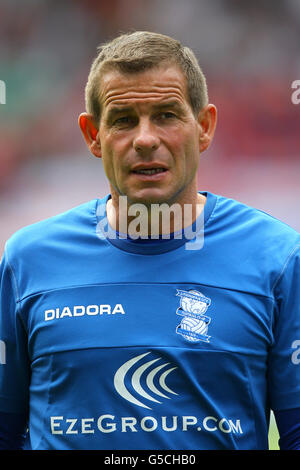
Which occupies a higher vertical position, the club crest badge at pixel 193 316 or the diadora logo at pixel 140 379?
the club crest badge at pixel 193 316

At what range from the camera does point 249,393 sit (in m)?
1.51

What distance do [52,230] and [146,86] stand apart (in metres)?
0.45

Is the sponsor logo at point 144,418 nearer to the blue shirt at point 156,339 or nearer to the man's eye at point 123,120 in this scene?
the blue shirt at point 156,339

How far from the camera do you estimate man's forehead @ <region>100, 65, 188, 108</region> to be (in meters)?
1.56

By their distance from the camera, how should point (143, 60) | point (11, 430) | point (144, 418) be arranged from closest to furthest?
point (144, 418) → point (143, 60) → point (11, 430)

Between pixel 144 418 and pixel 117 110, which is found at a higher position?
pixel 117 110

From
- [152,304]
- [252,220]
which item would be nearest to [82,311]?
[152,304]

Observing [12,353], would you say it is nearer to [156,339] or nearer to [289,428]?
[156,339]

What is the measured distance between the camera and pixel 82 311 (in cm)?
156

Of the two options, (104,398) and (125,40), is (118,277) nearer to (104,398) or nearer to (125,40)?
(104,398)

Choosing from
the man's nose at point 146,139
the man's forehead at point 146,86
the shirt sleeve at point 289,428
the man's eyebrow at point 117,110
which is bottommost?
the shirt sleeve at point 289,428

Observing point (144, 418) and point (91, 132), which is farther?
point (91, 132)

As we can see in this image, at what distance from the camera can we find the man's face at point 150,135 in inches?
61.2

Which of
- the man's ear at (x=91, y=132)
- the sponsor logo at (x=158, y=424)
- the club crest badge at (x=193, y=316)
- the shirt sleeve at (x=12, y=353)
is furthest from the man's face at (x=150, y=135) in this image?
the sponsor logo at (x=158, y=424)
